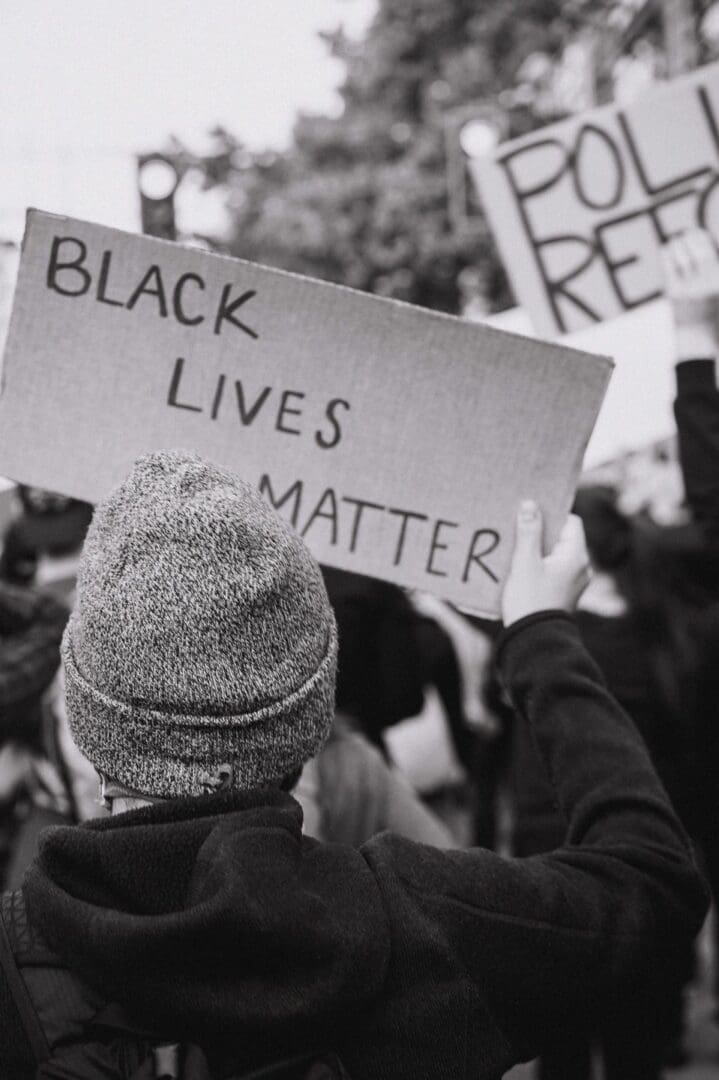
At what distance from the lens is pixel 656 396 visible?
2.68 meters

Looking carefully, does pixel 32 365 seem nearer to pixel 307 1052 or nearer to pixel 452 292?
pixel 307 1052

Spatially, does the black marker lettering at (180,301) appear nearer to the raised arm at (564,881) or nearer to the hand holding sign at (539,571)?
the hand holding sign at (539,571)

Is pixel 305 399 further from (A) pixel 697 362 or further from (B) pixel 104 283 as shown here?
(A) pixel 697 362

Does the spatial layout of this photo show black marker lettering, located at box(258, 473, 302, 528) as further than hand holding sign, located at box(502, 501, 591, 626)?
Yes

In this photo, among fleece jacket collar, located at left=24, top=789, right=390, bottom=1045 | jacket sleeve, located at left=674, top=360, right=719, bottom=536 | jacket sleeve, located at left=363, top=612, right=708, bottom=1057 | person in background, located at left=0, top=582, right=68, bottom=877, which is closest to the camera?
fleece jacket collar, located at left=24, top=789, right=390, bottom=1045

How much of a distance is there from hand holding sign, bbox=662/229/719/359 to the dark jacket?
133 cm

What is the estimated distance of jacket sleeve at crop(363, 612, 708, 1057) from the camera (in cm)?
110

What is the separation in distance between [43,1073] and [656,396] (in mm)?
2097

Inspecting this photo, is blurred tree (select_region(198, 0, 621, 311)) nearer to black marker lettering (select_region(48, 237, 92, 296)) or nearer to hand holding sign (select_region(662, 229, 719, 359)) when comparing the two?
hand holding sign (select_region(662, 229, 719, 359))

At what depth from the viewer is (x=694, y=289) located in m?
2.47

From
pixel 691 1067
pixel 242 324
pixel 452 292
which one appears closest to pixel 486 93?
pixel 452 292

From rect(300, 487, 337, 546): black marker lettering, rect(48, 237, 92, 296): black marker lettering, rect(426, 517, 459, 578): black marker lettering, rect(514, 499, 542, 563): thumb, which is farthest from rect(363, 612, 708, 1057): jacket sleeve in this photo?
rect(48, 237, 92, 296): black marker lettering

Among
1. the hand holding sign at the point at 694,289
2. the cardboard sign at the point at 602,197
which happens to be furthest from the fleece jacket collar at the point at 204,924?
the cardboard sign at the point at 602,197

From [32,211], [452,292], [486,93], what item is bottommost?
[32,211]
